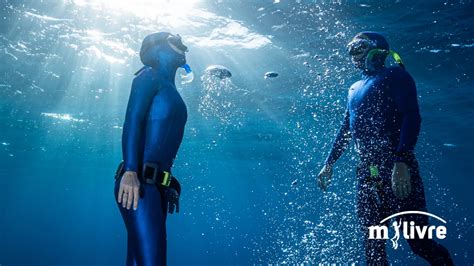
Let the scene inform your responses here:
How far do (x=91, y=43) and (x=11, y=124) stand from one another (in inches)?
616

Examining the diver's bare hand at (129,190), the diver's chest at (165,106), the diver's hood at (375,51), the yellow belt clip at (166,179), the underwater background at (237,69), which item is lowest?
the diver's bare hand at (129,190)

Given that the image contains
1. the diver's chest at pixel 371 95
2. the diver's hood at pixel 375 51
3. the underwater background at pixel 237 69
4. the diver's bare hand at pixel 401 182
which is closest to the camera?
the diver's bare hand at pixel 401 182

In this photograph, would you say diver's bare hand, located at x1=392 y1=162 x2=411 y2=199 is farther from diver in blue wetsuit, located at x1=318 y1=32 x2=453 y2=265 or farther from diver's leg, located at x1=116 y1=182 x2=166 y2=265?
diver's leg, located at x1=116 y1=182 x2=166 y2=265

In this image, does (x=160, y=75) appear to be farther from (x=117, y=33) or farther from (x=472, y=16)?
(x=472, y=16)

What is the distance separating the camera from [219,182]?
55.3 metres

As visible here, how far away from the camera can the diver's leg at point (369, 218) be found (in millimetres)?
3684

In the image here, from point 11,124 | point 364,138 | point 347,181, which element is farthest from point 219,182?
point 364,138

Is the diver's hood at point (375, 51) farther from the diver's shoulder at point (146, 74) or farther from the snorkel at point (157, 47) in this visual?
the diver's shoulder at point (146, 74)

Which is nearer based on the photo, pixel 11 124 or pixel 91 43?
pixel 91 43

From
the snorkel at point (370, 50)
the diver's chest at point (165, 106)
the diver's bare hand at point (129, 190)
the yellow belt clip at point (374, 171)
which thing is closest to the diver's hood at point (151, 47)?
the diver's chest at point (165, 106)

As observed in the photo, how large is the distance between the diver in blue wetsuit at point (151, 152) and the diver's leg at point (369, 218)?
2.11 meters

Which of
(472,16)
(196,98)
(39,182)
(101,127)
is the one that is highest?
(39,182)

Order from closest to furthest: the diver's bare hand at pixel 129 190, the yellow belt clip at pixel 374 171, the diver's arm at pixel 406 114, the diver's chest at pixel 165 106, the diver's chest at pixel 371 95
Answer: the diver's bare hand at pixel 129 190, the diver's chest at pixel 165 106, the diver's arm at pixel 406 114, the yellow belt clip at pixel 374 171, the diver's chest at pixel 371 95

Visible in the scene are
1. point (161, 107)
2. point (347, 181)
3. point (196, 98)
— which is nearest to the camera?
point (161, 107)
